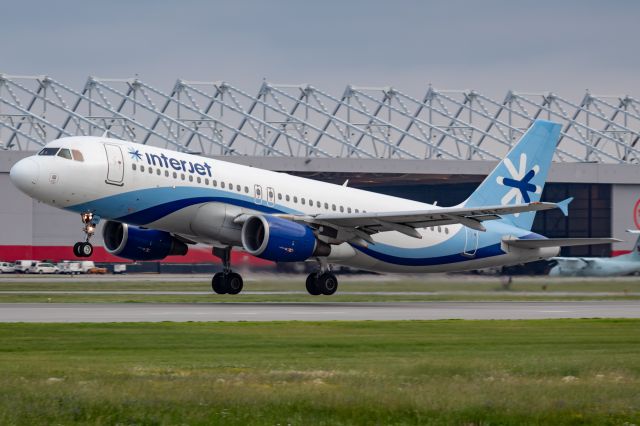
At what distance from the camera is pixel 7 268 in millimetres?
93625

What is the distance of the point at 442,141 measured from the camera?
108 meters

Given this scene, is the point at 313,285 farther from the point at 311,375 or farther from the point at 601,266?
the point at 311,375

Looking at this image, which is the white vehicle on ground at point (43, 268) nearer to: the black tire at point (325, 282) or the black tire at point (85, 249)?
the black tire at point (325, 282)

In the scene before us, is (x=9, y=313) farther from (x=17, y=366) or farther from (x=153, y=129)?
(x=153, y=129)

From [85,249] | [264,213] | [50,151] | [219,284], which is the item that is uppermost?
[50,151]

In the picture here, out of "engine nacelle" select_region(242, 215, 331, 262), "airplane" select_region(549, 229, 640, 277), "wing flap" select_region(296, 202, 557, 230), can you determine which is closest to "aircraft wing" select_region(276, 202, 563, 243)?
"wing flap" select_region(296, 202, 557, 230)

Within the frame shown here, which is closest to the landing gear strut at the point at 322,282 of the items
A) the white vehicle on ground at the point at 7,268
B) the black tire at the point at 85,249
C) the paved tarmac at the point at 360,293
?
the paved tarmac at the point at 360,293

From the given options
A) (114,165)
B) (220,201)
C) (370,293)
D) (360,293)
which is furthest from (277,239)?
(360,293)

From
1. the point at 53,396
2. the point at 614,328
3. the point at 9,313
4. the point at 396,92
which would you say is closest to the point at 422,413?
the point at 53,396

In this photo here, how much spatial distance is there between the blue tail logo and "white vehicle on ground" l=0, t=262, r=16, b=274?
178ft

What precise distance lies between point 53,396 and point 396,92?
3994 inches

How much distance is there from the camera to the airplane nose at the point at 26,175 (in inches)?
1533

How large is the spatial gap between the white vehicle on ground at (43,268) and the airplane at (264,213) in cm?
4968

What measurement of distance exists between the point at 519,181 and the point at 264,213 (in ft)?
46.7
